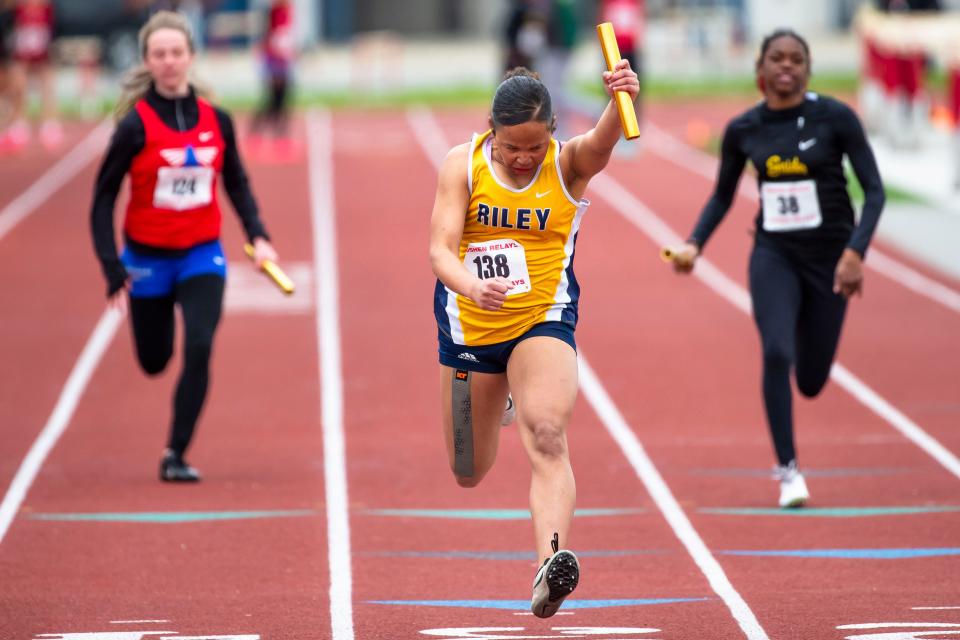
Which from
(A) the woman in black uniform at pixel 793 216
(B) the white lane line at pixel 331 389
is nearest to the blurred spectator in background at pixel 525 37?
(B) the white lane line at pixel 331 389

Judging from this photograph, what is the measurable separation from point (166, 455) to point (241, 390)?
2.63 metres

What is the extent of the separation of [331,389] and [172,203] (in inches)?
122

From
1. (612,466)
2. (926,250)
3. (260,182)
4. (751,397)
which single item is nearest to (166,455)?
(612,466)

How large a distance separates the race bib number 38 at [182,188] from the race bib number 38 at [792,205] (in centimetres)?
272

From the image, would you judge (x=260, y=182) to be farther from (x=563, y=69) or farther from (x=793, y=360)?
(x=793, y=360)

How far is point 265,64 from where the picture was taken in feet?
79.0

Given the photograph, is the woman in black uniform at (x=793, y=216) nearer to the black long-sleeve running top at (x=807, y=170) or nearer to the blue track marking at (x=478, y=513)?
the black long-sleeve running top at (x=807, y=170)

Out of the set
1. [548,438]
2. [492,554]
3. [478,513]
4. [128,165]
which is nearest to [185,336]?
[128,165]

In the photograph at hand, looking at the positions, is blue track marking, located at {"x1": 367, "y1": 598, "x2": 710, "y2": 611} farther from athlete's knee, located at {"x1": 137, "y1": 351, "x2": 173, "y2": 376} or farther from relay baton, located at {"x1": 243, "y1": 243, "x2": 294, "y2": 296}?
athlete's knee, located at {"x1": 137, "y1": 351, "x2": 173, "y2": 376}

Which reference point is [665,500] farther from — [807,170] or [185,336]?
[185,336]

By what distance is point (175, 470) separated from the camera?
29.2 ft

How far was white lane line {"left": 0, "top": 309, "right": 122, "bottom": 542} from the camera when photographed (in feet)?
28.0

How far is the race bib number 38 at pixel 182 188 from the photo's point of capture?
8586mm

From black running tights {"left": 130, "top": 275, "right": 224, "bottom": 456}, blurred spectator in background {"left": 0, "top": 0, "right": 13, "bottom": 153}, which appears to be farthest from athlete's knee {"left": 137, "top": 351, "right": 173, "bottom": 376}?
blurred spectator in background {"left": 0, "top": 0, "right": 13, "bottom": 153}
